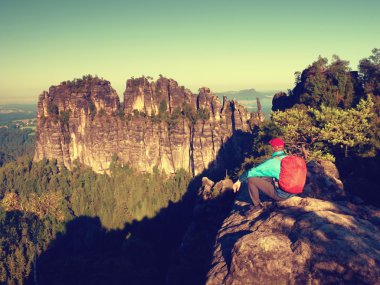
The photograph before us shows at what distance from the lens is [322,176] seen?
23094 millimetres

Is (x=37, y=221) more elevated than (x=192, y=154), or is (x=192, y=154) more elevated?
(x=192, y=154)

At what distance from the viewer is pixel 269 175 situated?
525 inches

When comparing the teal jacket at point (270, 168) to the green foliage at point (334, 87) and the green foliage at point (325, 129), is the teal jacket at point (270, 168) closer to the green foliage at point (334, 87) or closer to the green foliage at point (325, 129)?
the green foliage at point (325, 129)

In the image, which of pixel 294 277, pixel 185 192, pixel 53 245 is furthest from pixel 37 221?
pixel 294 277

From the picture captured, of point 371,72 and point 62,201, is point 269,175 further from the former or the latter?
point 62,201

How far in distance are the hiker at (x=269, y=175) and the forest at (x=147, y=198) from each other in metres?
22.3

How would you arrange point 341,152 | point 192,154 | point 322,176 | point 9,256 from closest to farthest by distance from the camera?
1. point 322,176
2. point 341,152
3. point 9,256
4. point 192,154

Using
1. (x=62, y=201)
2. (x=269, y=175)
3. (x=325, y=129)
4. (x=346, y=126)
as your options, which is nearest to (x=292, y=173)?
(x=269, y=175)

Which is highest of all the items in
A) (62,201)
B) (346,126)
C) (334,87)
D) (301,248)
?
(334,87)

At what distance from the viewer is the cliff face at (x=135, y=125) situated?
Result: 10500cm

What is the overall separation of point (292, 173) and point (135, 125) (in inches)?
4042

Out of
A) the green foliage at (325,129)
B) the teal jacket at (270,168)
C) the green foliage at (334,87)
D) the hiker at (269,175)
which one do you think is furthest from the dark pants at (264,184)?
the green foliage at (334,87)

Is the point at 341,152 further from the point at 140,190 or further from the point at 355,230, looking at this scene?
the point at 140,190

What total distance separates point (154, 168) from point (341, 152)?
3077 inches
